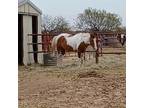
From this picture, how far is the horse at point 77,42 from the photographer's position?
7984 mm

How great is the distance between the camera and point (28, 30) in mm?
7785

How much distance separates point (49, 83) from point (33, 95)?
101cm

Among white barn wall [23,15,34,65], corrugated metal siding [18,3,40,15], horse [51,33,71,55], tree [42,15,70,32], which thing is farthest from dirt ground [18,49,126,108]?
tree [42,15,70,32]

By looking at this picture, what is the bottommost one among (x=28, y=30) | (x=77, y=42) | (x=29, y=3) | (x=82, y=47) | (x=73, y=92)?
(x=73, y=92)

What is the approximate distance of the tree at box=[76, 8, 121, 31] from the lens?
12.6 m

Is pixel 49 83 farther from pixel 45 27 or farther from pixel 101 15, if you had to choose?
pixel 101 15

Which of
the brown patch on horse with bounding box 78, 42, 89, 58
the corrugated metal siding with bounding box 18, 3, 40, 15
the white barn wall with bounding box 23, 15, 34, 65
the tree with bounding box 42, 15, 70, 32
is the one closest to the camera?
the corrugated metal siding with bounding box 18, 3, 40, 15

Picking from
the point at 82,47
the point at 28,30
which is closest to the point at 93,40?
the point at 82,47

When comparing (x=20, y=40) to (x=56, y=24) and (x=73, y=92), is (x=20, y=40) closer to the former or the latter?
(x=73, y=92)

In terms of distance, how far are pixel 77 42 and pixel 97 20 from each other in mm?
5826

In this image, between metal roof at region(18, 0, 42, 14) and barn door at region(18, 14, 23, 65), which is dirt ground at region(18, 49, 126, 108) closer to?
barn door at region(18, 14, 23, 65)

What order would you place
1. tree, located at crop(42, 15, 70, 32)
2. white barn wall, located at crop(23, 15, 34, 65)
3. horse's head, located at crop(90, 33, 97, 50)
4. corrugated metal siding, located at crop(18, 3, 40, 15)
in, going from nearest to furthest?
corrugated metal siding, located at crop(18, 3, 40, 15)
white barn wall, located at crop(23, 15, 34, 65)
horse's head, located at crop(90, 33, 97, 50)
tree, located at crop(42, 15, 70, 32)

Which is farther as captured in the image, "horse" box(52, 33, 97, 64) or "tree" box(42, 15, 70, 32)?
"tree" box(42, 15, 70, 32)
